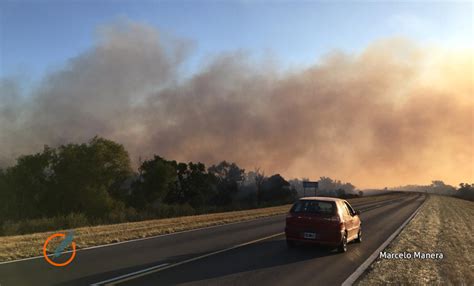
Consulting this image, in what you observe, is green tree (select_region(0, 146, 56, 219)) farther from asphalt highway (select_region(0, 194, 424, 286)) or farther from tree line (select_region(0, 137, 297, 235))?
asphalt highway (select_region(0, 194, 424, 286))

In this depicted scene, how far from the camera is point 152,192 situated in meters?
62.1

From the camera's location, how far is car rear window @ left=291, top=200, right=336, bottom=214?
568 inches

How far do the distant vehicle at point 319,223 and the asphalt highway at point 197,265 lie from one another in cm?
41

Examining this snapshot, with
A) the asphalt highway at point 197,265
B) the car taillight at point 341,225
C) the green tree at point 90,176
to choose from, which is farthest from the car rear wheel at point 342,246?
the green tree at point 90,176

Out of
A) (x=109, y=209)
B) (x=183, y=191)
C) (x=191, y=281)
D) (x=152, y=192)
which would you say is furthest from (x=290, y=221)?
(x=183, y=191)

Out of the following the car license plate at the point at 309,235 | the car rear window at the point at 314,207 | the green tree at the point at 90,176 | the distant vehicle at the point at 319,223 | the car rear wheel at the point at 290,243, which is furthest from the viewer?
the green tree at the point at 90,176

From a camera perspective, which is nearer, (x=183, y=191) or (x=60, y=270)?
(x=60, y=270)

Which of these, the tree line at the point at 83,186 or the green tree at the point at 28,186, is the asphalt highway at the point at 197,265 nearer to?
the tree line at the point at 83,186

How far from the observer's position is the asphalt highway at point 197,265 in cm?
901

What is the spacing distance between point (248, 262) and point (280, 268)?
103 cm

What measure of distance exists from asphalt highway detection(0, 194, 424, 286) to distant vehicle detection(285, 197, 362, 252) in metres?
0.41

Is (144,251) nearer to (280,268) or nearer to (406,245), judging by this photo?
(280,268)

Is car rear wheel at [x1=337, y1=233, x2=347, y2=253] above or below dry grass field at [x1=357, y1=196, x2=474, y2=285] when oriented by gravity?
above

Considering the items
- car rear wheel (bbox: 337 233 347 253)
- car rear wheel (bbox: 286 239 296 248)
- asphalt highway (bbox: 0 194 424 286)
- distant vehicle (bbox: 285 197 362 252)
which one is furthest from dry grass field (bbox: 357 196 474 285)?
car rear wheel (bbox: 286 239 296 248)
